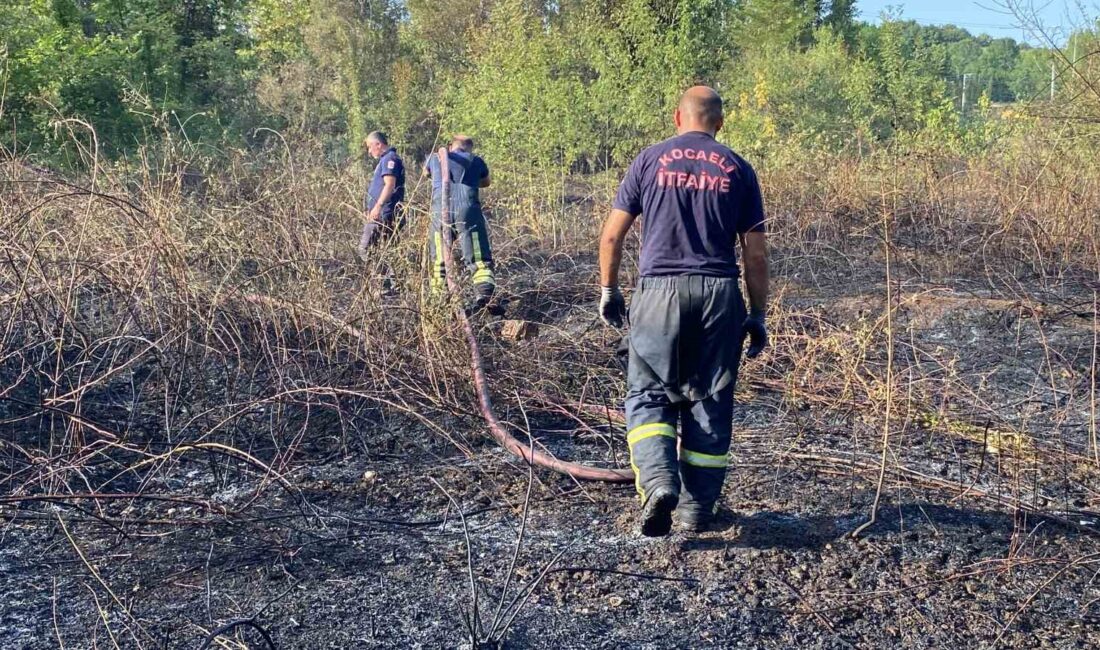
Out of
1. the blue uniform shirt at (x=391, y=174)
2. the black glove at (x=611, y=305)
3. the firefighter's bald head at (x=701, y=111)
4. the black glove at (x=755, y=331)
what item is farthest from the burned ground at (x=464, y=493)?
the blue uniform shirt at (x=391, y=174)

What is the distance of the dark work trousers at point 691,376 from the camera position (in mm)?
3906

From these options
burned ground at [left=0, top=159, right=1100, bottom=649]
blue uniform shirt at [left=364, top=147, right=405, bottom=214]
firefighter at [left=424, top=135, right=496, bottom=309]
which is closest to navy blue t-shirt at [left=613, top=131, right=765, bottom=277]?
burned ground at [left=0, top=159, right=1100, bottom=649]

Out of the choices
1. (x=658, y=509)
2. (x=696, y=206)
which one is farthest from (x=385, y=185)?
(x=658, y=509)

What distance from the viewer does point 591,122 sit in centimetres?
1257

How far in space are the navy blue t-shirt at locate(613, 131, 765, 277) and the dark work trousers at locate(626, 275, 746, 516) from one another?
8 centimetres

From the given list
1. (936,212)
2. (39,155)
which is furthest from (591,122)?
(39,155)

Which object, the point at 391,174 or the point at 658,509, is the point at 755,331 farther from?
the point at 391,174

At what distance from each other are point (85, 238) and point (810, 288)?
613 centimetres

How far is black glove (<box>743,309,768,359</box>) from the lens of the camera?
4086 mm

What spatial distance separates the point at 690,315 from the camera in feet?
12.9

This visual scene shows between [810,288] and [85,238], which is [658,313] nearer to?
[85,238]

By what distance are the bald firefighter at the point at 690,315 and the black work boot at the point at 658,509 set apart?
0.09 feet

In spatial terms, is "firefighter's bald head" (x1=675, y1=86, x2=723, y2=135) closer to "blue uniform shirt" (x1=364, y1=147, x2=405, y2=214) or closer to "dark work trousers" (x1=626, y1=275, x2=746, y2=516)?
"dark work trousers" (x1=626, y1=275, x2=746, y2=516)

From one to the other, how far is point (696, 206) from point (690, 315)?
435 mm
